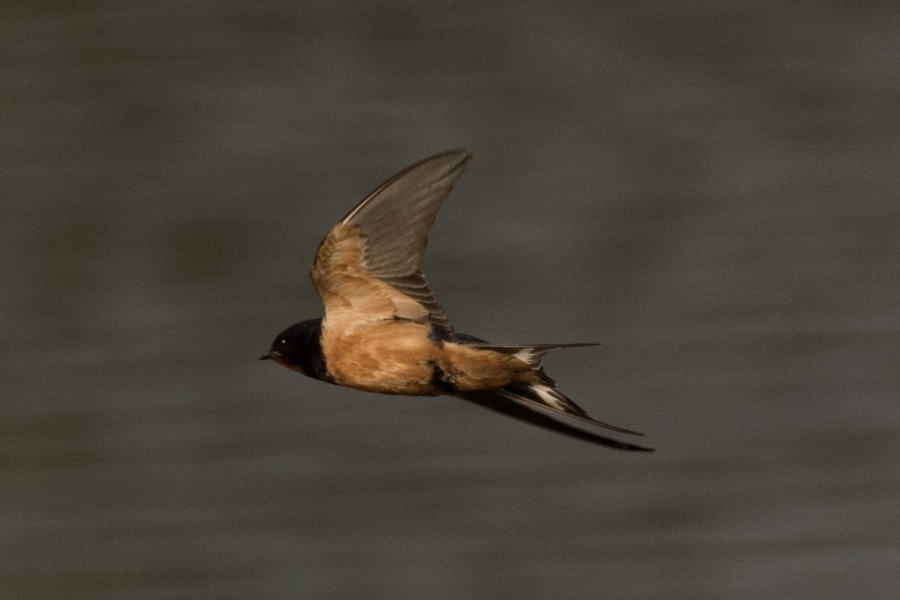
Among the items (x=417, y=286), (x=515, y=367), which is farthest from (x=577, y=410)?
(x=417, y=286)

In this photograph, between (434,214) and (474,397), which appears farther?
(474,397)

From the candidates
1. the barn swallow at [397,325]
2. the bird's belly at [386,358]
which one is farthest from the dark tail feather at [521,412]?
the bird's belly at [386,358]

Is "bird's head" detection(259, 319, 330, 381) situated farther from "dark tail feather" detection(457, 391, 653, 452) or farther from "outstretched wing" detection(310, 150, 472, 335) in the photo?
"dark tail feather" detection(457, 391, 653, 452)

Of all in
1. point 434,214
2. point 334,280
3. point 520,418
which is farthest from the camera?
point 520,418

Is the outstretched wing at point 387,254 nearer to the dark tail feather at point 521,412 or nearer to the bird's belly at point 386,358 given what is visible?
the bird's belly at point 386,358

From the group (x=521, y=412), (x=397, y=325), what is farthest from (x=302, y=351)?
(x=521, y=412)

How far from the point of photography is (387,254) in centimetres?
151

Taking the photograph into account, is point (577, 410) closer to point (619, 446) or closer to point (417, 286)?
point (619, 446)

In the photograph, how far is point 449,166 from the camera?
1.46m

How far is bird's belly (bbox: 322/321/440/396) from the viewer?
1.45 meters

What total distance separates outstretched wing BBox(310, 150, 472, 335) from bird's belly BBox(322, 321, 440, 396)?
0.8 inches

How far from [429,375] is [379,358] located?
49 millimetres

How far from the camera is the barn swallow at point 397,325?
1455 millimetres

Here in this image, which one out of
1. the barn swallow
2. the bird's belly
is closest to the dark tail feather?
the barn swallow
